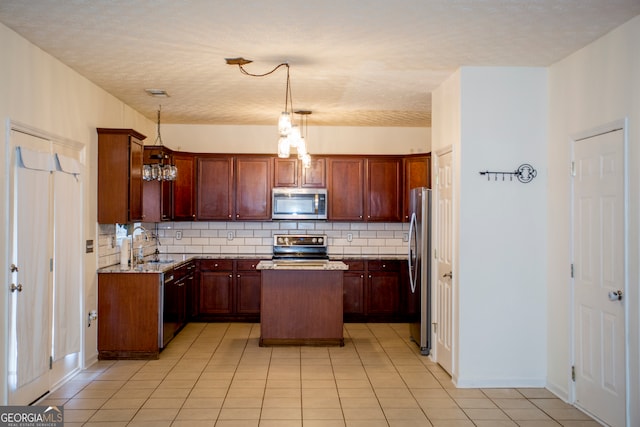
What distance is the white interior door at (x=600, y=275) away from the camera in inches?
151

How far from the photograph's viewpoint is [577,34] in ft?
13.2

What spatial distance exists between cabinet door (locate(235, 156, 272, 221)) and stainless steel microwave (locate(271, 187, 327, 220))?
0.13 meters

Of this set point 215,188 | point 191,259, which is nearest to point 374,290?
point 191,259

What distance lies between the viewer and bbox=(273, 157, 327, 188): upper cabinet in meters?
8.00

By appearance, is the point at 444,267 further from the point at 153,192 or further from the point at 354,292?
the point at 153,192

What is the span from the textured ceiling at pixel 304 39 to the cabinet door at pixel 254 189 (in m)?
1.87

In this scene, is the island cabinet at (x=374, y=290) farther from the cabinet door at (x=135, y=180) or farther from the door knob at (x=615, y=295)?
the door knob at (x=615, y=295)

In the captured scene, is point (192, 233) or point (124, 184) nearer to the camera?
point (124, 184)

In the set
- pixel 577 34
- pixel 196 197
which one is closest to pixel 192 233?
pixel 196 197

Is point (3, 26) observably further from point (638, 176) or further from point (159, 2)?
point (638, 176)

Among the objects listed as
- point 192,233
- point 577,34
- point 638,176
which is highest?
point 577,34

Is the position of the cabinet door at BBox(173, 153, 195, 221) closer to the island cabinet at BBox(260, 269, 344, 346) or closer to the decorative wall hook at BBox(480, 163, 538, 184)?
the island cabinet at BBox(260, 269, 344, 346)

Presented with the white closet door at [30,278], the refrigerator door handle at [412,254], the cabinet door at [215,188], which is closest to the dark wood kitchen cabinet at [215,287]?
the cabinet door at [215,188]

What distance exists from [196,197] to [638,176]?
5767mm
